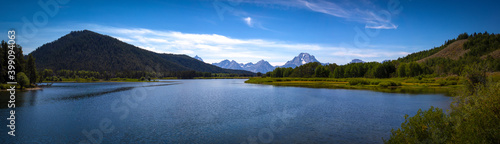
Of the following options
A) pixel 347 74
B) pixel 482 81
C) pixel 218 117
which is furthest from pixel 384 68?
pixel 218 117

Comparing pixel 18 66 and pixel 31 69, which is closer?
pixel 18 66

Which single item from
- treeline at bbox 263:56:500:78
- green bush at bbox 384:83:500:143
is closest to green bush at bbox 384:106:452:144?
green bush at bbox 384:83:500:143

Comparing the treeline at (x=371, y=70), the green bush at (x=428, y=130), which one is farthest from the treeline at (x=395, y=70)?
the green bush at (x=428, y=130)

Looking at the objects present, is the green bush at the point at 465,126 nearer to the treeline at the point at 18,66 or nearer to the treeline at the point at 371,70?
the treeline at the point at 18,66

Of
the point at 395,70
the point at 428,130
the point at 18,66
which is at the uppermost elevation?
the point at 18,66

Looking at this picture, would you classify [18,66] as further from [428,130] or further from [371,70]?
[371,70]

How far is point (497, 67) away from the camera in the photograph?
130 meters

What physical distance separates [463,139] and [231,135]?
53.7 feet

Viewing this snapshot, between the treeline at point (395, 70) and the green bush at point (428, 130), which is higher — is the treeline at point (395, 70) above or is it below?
above

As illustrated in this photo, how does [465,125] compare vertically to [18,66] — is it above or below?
below

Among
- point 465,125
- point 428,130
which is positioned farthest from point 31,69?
point 465,125

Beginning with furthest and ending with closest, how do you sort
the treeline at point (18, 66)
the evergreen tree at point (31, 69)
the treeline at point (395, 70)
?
the treeline at point (395, 70)
the evergreen tree at point (31, 69)
the treeline at point (18, 66)

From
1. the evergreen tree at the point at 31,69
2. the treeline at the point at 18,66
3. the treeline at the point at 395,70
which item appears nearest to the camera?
the treeline at the point at 18,66

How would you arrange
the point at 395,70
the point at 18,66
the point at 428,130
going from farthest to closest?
the point at 395,70
the point at 18,66
the point at 428,130
